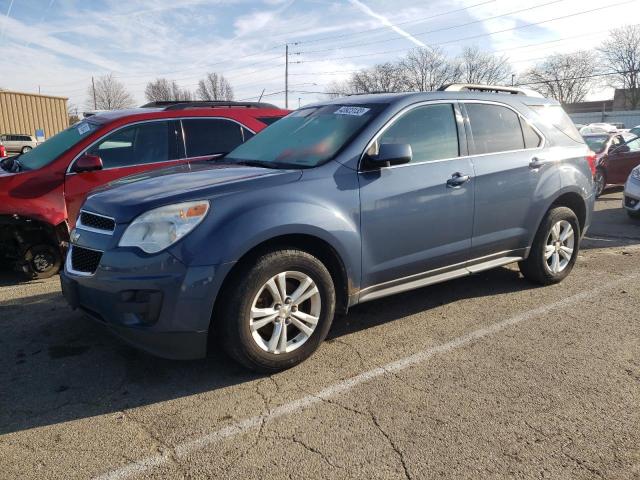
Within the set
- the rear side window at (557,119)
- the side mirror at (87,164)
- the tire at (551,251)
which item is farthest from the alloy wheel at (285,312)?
the rear side window at (557,119)

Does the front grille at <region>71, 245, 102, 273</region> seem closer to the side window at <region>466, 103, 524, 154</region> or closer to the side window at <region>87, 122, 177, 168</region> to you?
the side window at <region>87, 122, 177, 168</region>

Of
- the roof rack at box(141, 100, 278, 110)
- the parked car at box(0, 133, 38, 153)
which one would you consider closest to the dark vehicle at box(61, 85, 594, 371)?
the roof rack at box(141, 100, 278, 110)

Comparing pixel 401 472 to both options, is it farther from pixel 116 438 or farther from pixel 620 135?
pixel 620 135

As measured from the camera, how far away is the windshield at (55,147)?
17.1 feet

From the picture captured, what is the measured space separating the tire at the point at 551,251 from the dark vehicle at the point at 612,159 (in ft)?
24.4

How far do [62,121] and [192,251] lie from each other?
39.4 m

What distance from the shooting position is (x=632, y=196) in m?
8.44

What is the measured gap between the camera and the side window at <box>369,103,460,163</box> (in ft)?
12.4

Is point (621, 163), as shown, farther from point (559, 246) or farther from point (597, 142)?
point (559, 246)

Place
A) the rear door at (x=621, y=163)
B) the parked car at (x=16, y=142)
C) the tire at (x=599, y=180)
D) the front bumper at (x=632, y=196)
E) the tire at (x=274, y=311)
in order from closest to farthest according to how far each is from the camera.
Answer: the tire at (x=274, y=311) < the front bumper at (x=632, y=196) < the tire at (x=599, y=180) < the rear door at (x=621, y=163) < the parked car at (x=16, y=142)

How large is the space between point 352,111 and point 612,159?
33.2 feet

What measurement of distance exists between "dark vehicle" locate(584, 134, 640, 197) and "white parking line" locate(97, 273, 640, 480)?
27.1ft

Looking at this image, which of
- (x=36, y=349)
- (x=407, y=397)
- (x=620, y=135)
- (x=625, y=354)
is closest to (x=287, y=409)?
(x=407, y=397)

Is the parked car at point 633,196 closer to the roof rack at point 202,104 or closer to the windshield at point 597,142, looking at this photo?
the windshield at point 597,142
